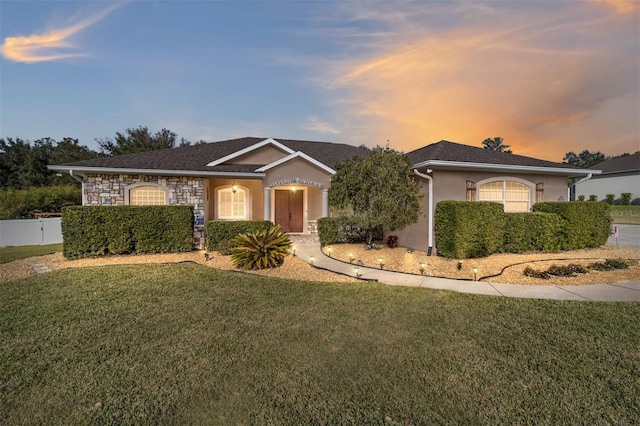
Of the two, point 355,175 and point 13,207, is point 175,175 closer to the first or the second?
point 355,175

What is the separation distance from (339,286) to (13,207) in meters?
21.3

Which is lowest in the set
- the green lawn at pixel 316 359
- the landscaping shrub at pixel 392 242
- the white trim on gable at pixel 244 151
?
the green lawn at pixel 316 359

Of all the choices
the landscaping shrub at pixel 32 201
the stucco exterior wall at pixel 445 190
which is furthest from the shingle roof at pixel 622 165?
the landscaping shrub at pixel 32 201

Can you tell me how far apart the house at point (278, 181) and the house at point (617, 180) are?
27658 mm

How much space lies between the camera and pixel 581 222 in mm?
9711

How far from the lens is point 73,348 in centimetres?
346

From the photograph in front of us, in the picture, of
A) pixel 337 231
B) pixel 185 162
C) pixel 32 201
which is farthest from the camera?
pixel 32 201

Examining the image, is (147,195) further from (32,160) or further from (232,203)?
(32,160)

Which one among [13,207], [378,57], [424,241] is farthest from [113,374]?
[13,207]

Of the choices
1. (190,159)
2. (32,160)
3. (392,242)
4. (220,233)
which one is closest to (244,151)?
(190,159)

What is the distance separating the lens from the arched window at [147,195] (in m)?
11.3

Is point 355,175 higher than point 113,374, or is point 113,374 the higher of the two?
point 355,175

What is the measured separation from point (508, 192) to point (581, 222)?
7.96 ft

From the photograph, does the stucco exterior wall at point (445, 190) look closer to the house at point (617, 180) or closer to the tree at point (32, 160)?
the house at point (617, 180)
